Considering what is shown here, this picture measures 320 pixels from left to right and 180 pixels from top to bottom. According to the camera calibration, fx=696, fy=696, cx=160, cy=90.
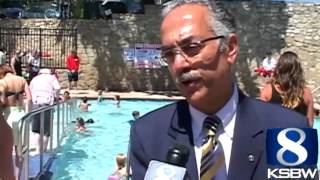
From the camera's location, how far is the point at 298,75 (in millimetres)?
5465

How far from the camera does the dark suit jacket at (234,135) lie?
2.10 metres

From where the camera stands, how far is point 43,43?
78.0ft

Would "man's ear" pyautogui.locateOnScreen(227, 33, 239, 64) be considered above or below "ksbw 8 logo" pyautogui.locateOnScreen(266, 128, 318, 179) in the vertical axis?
above

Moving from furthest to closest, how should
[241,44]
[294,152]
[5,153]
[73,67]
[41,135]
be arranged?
[241,44] < [73,67] < [41,135] < [5,153] < [294,152]

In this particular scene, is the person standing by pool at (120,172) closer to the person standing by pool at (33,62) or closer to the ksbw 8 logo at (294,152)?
the ksbw 8 logo at (294,152)

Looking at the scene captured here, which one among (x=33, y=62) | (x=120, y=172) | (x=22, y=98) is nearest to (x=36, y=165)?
(x=120, y=172)

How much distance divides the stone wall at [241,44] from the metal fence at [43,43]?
0.39 m

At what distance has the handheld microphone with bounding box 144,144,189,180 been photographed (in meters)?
1.78

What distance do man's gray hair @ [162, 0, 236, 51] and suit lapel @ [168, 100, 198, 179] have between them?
0.24 m

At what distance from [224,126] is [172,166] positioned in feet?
1.28

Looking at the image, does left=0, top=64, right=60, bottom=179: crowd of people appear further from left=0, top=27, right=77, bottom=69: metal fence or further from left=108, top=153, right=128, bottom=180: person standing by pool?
left=0, top=27, right=77, bottom=69: metal fence

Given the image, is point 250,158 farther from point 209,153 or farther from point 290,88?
point 290,88

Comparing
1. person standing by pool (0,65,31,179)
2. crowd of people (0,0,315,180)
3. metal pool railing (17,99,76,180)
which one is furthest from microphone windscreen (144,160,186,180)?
person standing by pool (0,65,31,179)

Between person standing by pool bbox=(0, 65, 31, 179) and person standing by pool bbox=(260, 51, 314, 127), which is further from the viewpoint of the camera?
person standing by pool bbox=(0, 65, 31, 179)
